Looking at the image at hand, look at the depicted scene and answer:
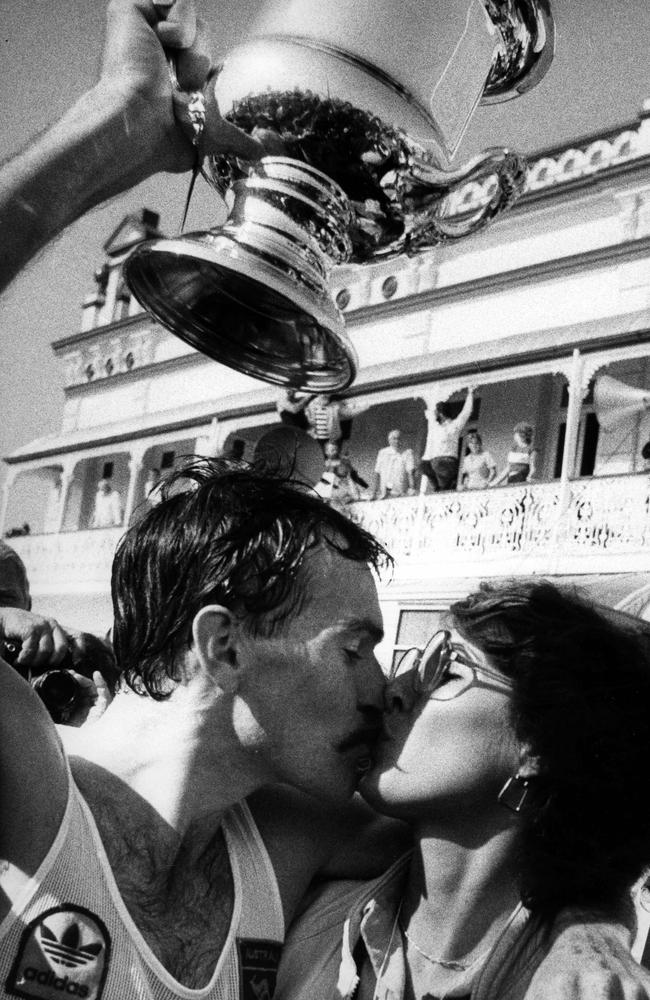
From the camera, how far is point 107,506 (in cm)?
2858

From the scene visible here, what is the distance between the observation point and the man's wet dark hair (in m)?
1.96

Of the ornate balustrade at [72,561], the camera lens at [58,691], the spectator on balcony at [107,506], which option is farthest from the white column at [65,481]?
the camera lens at [58,691]

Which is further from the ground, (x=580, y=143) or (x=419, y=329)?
(x=580, y=143)

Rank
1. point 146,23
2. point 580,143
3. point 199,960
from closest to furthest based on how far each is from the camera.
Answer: point 146,23 < point 199,960 < point 580,143

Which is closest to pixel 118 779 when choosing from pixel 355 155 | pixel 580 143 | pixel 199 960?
pixel 199 960

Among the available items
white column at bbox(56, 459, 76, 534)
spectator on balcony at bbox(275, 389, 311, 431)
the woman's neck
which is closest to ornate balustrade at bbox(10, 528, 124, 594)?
white column at bbox(56, 459, 76, 534)

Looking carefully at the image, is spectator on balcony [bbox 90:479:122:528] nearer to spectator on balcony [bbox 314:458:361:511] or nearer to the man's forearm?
spectator on balcony [bbox 314:458:361:511]

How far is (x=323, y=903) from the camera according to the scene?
2.12 m

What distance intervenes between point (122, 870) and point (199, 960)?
0.17 metres

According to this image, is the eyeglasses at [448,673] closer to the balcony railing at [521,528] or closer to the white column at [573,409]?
the balcony railing at [521,528]

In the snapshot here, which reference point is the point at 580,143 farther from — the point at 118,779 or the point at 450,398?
the point at 118,779

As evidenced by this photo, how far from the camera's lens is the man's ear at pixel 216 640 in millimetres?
1926

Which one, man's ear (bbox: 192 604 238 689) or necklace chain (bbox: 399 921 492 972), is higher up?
man's ear (bbox: 192 604 238 689)

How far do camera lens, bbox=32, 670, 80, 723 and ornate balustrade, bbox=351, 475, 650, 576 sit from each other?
12.3 meters
